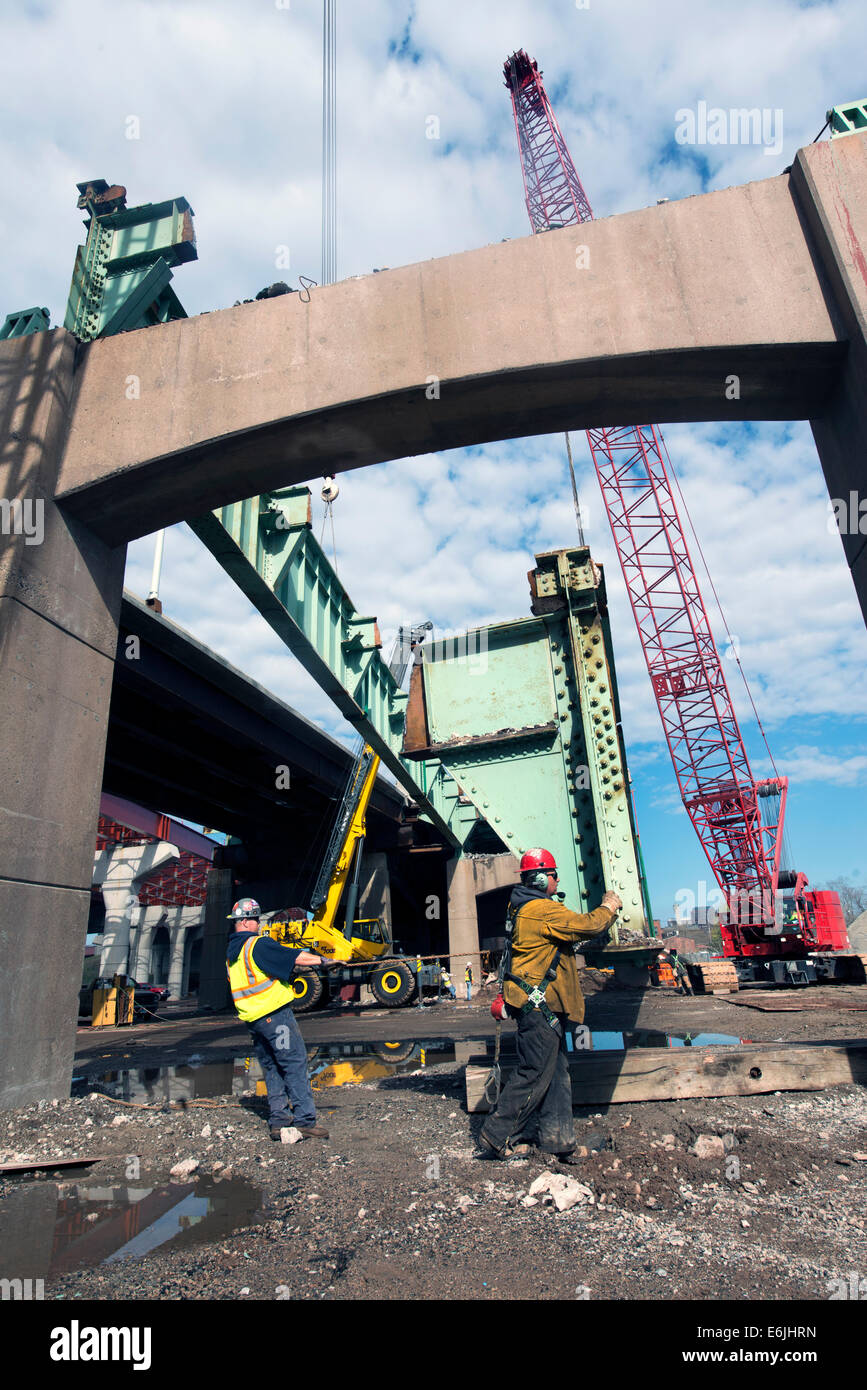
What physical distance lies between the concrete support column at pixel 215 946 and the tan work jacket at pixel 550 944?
897 inches

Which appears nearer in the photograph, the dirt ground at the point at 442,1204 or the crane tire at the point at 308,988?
the dirt ground at the point at 442,1204

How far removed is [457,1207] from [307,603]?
291 inches

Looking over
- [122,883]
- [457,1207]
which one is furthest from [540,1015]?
[122,883]

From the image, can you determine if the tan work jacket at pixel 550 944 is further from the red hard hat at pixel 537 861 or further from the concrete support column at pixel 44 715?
the concrete support column at pixel 44 715

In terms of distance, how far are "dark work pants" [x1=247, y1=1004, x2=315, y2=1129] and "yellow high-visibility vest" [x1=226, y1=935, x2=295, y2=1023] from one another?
0.22 ft

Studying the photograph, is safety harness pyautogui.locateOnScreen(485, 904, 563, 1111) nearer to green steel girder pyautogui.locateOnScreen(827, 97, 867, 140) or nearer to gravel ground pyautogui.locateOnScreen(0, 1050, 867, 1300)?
gravel ground pyautogui.locateOnScreen(0, 1050, 867, 1300)

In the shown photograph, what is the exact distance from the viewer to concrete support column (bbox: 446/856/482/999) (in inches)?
923

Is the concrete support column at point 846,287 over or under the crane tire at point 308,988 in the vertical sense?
over

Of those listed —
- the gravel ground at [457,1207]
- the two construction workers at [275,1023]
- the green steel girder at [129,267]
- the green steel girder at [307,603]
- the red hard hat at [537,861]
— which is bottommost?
the gravel ground at [457,1207]

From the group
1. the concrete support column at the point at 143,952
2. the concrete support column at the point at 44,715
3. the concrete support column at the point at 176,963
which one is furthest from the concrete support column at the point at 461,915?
the concrete support column at the point at 176,963

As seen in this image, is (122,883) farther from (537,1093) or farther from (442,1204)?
(442,1204)

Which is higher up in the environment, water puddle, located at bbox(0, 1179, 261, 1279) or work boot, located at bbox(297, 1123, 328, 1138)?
work boot, located at bbox(297, 1123, 328, 1138)

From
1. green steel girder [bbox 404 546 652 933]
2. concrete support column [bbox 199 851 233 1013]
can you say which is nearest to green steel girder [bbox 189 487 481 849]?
Answer: green steel girder [bbox 404 546 652 933]

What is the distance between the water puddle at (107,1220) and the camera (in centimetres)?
282
